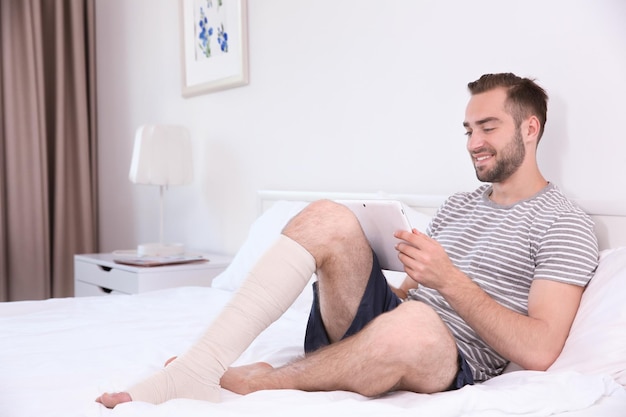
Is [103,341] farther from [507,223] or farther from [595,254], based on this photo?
[595,254]

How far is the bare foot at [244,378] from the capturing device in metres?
1.38

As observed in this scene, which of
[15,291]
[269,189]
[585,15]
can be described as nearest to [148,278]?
[269,189]

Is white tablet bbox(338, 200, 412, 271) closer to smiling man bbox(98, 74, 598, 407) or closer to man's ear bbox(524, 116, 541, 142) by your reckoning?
smiling man bbox(98, 74, 598, 407)

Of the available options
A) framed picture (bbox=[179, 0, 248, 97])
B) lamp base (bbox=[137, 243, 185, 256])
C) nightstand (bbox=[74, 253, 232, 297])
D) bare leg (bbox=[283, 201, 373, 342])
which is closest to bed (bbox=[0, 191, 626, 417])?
bare leg (bbox=[283, 201, 373, 342])

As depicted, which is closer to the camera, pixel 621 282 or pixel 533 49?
pixel 621 282

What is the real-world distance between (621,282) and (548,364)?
214 millimetres

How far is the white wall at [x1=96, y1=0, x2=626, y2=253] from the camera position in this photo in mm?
1815

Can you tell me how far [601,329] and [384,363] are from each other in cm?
43

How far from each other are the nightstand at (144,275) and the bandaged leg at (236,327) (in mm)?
1564

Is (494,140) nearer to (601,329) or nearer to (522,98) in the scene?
(522,98)

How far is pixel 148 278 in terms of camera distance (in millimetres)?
2895

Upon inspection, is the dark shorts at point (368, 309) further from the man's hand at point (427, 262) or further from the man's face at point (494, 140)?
the man's face at point (494, 140)

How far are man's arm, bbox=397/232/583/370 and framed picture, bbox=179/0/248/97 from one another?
182 cm

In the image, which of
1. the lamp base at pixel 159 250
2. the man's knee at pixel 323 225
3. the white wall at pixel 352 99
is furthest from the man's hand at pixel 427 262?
the lamp base at pixel 159 250
